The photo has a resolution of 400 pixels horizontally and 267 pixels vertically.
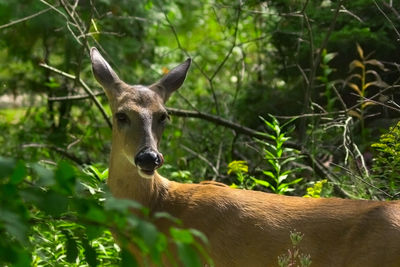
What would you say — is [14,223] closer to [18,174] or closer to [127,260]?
[18,174]

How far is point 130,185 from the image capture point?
5.30 metres

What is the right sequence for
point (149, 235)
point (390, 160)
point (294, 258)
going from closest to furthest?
point (149, 235) → point (294, 258) → point (390, 160)

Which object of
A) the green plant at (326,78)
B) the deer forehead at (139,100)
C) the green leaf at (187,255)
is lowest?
the green leaf at (187,255)

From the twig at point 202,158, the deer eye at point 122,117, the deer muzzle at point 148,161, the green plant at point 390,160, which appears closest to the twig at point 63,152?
the twig at point 202,158

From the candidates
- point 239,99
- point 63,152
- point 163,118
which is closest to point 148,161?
point 163,118

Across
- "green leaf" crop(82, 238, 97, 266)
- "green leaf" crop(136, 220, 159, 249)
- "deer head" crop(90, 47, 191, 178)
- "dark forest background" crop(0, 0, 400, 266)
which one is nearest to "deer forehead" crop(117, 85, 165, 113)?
"deer head" crop(90, 47, 191, 178)

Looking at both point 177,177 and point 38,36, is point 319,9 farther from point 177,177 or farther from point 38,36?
point 38,36

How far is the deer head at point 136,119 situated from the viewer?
16.5 ft

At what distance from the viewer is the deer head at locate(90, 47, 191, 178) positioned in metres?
5.02

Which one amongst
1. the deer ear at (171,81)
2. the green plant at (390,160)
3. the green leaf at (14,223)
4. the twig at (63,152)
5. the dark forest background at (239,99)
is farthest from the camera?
the twig at (63,152)

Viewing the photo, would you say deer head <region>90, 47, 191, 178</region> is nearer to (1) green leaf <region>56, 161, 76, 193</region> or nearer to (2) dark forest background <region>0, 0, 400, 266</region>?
(2) dark forest background <region>0, 0, 400, 266</region>

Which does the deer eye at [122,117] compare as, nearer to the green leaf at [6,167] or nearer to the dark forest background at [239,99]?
the dark forest background at [239,99]

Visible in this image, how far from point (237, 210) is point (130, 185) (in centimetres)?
71

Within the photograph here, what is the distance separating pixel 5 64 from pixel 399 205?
19.2 ft
